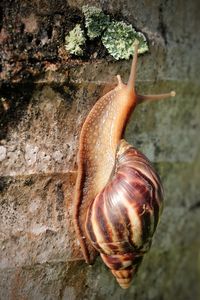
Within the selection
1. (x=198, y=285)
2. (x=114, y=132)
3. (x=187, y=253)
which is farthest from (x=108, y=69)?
(x=198, y=285)

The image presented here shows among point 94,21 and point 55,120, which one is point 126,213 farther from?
point 94,21

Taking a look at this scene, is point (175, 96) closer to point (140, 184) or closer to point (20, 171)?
point (140, 184)

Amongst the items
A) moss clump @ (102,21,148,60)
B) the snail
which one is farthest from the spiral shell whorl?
moss clump @ (102,21,148,60)

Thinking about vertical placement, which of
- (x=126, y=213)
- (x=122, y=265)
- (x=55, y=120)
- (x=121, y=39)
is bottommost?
(x=122, y=265)

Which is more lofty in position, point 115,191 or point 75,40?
point 75,40

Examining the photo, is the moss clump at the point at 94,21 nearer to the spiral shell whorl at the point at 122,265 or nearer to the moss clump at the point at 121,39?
the moss clump at the point at 121,39

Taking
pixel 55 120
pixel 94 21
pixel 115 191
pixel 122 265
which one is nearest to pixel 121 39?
pixel 94 21
